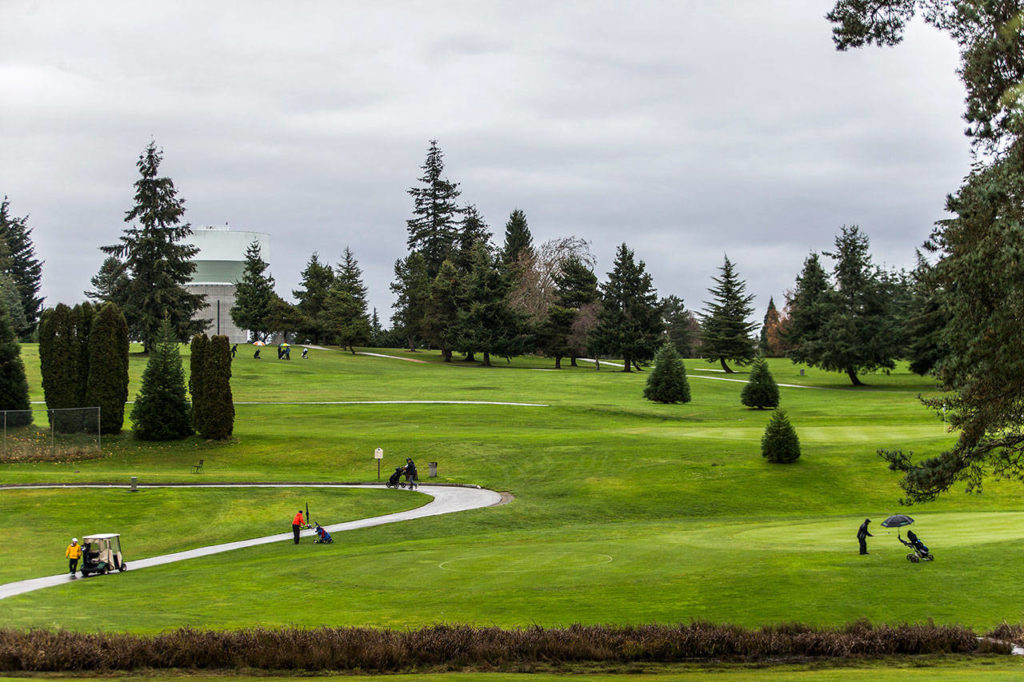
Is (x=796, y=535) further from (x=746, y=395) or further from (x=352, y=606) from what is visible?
(x=746, y=395)

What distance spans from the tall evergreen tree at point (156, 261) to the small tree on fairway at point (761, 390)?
51.0 metres

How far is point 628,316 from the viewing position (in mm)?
98625

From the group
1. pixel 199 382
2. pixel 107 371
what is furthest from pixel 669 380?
pixel 107 371

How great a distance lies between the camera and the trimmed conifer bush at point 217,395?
168ft

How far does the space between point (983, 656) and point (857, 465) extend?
25.7m

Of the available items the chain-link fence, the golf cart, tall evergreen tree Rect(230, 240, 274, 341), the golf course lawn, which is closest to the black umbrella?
the golf course lawn

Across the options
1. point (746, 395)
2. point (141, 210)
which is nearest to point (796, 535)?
point (746, 395)

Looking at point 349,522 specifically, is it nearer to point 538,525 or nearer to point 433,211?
point 538,525

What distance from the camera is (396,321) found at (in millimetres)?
123625

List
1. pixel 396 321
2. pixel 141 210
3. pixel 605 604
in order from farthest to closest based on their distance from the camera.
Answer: pixel 396 321, pixel 141 210, pixel 605 604

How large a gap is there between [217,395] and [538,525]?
25.4 metres

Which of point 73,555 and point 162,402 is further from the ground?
point 162,402

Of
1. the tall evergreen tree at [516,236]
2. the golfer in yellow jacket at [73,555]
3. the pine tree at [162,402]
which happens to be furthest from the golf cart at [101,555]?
the tall evergreen tree at [516,236]

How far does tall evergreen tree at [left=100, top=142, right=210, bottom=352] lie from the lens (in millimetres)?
85688
